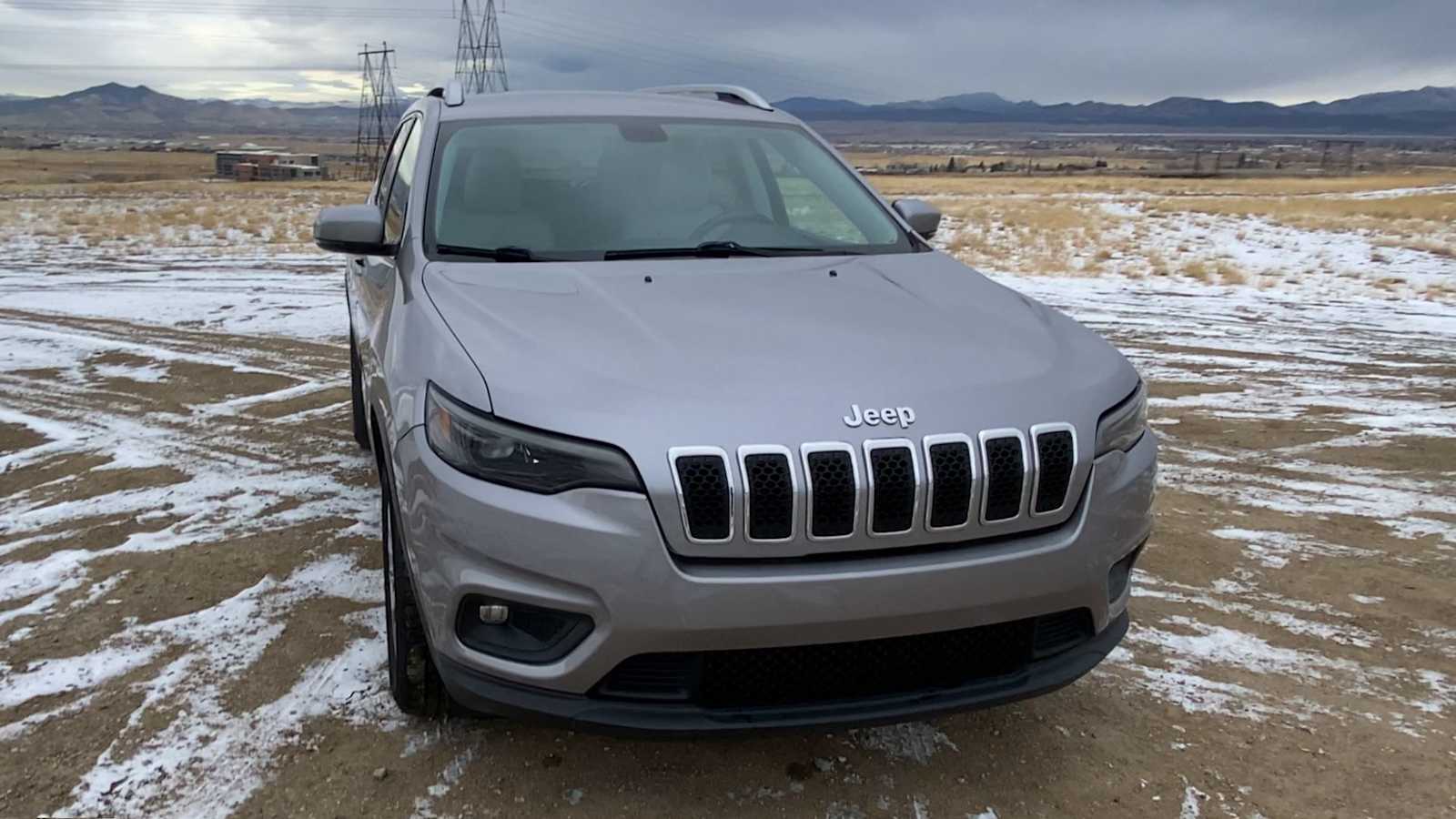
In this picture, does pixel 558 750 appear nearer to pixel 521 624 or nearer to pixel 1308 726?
pixel 521 624

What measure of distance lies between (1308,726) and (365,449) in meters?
4.43

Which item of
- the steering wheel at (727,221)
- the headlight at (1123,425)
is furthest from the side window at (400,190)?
the headlight at (1123,425)

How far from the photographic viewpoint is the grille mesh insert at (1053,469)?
2.39 meters

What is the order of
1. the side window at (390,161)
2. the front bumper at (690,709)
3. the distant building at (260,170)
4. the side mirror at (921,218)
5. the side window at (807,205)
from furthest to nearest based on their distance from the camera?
1. the distant building at (260,170)
2. the side window at (390,161)
3. the side mirror at (921,218)
4. the side window at (807,205)
5. the front bumper at (690,709)

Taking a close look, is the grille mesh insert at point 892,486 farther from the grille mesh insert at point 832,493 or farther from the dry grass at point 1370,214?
the dry grass at point 1370,214

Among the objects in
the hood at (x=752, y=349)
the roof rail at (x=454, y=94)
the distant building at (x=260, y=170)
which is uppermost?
the distant building at (x=260, y=170)

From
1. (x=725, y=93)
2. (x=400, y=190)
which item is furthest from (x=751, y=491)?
(x=725, y=93)

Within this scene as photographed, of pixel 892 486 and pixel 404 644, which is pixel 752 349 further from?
pixel 404 644

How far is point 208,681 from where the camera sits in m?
3.26

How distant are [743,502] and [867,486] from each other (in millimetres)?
265

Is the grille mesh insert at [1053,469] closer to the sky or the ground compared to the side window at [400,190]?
closer to the ground

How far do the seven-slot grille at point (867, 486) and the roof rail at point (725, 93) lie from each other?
2699 millimetres

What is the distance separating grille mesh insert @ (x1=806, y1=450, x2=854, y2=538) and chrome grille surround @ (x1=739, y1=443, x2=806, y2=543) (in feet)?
0.11

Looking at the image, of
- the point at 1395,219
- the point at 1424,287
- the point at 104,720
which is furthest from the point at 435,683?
the point at 1395,219
